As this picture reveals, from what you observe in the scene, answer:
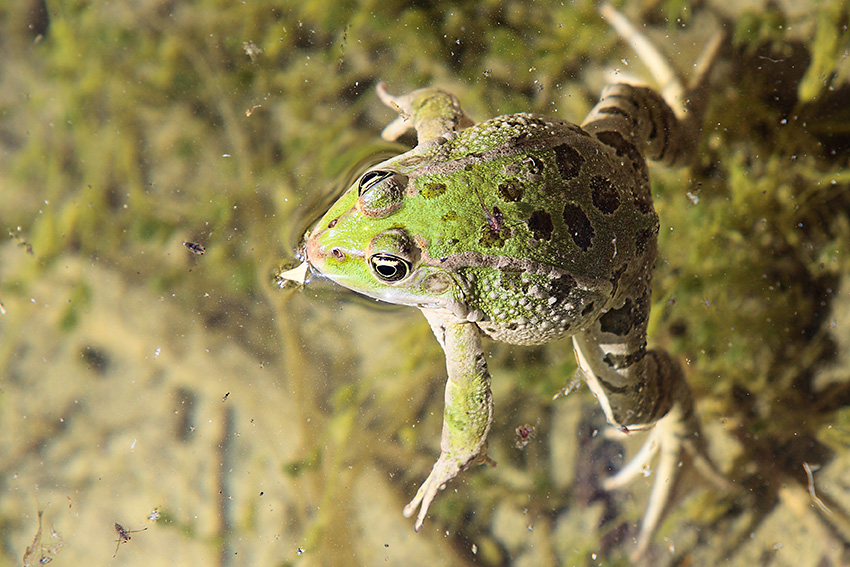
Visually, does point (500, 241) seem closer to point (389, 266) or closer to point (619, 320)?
point (389, 266)

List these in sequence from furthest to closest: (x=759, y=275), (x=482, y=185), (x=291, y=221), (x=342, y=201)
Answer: (x=759, y=275)
(x=291, y=221)
(x=342, y=201)
(x=482, y=185)

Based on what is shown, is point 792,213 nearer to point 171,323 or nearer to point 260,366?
point 260,366

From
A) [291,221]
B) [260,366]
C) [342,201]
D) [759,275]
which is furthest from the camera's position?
[759,275]

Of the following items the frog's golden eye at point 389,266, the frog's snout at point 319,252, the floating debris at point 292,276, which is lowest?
the floating debris at point 292,276

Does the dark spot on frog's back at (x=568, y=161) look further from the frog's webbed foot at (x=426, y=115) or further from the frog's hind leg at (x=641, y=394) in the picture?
the frog's hind leg at (x=641, y=394)

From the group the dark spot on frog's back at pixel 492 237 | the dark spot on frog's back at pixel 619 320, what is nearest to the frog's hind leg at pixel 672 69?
the dark spot on frog's back at pixel 619 320

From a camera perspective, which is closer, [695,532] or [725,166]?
[725,166]

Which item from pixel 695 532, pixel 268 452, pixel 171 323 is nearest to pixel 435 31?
pixel 171 323
